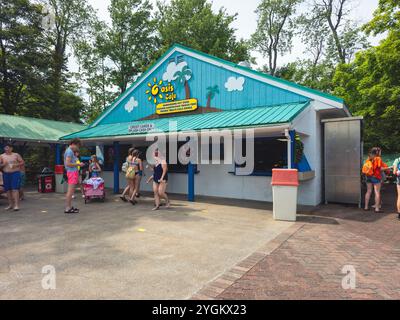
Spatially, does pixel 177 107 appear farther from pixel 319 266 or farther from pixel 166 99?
pixel 319 266

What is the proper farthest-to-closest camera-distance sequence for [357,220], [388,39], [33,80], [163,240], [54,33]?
[54,33] < [33,80] < [388,39] < [357,220] < [163,240]

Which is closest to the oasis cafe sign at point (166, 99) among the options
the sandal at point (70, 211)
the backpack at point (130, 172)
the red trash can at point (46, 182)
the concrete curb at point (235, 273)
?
the backpack at point (130, 172)

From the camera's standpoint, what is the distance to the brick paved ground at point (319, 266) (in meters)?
2.96

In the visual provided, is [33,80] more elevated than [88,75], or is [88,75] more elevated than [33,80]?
[88,75]

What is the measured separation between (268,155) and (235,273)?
6.84 metres

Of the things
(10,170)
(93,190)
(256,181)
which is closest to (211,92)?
(256,181)

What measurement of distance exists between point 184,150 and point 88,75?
25814 millimetres

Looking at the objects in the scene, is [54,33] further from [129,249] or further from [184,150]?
[129,249]

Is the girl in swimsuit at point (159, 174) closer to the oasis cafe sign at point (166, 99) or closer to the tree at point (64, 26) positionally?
the oasis cafe sign at point (166, 99)

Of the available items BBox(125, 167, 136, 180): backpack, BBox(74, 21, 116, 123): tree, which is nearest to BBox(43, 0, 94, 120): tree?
BBox(74, 21, 116, 123): tree

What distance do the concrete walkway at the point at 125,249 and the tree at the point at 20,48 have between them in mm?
17484

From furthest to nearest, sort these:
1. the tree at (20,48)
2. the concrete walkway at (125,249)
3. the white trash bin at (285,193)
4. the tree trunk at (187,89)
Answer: the tree at (20,48) → the tree trunk at (187,89) → the white trash bin at (285,193) → the concrete walkway at (125,249)
